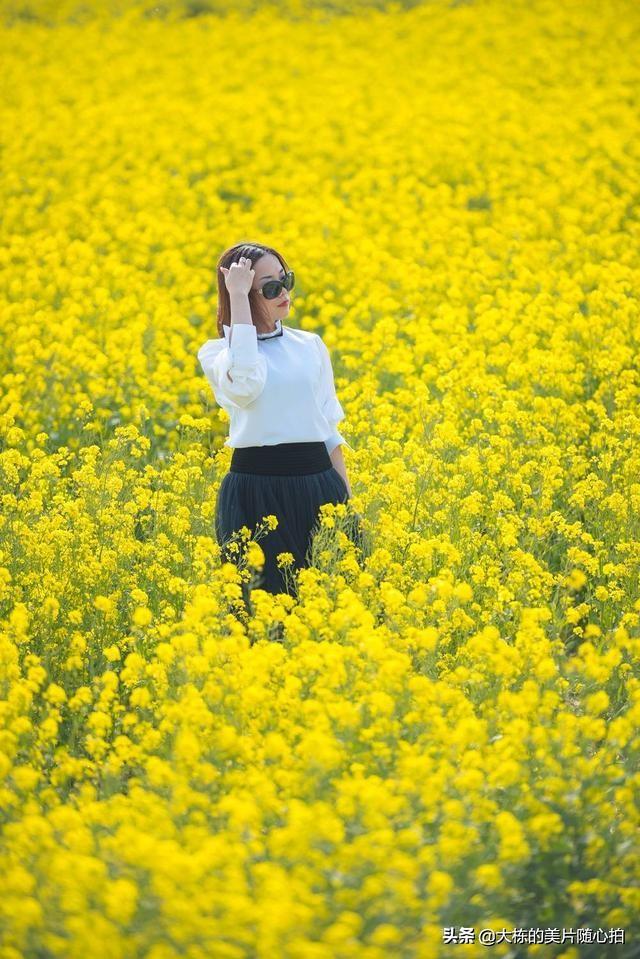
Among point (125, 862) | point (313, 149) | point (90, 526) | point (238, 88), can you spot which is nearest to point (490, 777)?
point (125, 862)

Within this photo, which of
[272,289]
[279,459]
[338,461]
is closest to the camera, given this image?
[272,289]

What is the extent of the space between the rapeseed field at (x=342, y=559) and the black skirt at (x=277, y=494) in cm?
13

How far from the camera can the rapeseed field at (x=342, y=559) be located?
299 centimetres

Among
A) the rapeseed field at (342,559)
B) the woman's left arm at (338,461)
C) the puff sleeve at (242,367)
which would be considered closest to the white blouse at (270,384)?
the puff sleeve at (242,367)

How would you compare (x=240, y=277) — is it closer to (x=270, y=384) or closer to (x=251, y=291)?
(x=251, y=291)

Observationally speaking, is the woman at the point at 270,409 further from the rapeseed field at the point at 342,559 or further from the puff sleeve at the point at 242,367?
the rapeseed field at the point at 342,559

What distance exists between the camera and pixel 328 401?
14.6 feet

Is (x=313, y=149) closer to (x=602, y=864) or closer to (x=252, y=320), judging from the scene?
(x=252, y=320)

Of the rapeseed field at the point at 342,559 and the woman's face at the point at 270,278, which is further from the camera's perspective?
the woman's face at the point at 270,278

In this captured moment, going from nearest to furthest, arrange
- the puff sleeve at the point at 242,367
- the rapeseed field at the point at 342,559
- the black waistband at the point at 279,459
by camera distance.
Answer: the rapeseed field at the point at 342,559 → the puff sleeve at the point at 242,367 → the black waistband at the point at 279,459

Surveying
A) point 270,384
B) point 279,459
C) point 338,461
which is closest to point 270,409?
point 270,384

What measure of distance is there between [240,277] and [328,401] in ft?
2.01

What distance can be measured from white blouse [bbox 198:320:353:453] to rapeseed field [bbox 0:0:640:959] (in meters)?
0.36

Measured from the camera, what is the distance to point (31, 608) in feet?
15.1
